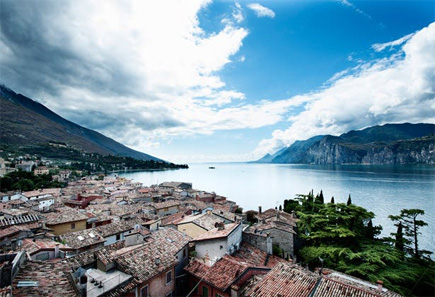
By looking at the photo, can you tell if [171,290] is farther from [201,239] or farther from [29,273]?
[29,273]

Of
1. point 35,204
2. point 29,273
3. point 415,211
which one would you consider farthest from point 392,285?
point 35,204

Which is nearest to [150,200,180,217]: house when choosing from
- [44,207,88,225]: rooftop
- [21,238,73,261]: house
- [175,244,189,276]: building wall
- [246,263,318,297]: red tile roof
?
[44,207,88,225]: rooftop

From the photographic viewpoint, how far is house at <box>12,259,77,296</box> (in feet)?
27.9

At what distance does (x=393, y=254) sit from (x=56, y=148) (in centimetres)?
23843

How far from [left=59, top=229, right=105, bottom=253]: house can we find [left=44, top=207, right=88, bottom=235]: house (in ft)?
23.0

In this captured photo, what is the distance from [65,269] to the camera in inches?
410

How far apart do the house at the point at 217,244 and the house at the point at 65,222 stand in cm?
1768

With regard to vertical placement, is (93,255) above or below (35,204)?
above

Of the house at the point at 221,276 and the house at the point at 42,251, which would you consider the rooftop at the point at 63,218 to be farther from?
the house at the point at 221,276

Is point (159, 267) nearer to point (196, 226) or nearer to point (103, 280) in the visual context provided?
point (103, 280)

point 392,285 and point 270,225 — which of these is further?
point 270,225

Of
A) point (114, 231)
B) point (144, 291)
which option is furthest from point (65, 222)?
point (144, 291)

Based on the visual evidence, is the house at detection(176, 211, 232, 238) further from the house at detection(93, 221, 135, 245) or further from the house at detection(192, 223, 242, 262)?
the house at detection(93, 221, 135, 245)

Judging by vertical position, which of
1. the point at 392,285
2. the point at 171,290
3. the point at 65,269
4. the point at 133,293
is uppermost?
the point at 65,269
